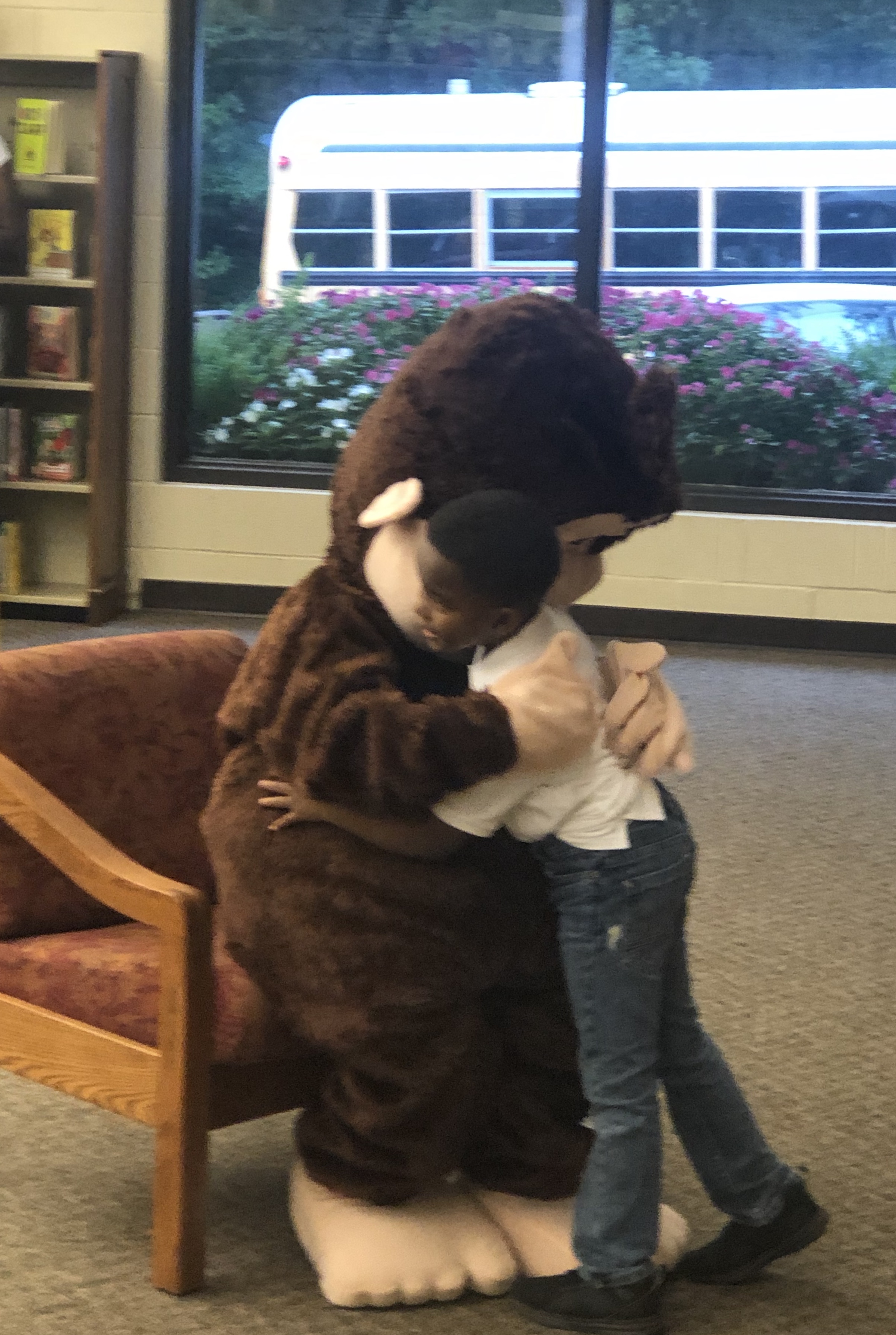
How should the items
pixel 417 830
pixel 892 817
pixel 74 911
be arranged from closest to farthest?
pixel 417 830 < pixel 74 911 < pixel 892 817

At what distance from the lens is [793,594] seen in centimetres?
543

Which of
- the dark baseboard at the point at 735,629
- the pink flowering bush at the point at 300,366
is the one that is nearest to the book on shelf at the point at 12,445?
the pink flowering bush at the point at 300,366

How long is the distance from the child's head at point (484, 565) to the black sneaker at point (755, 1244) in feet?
2.54

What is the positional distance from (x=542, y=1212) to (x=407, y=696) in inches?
25.1

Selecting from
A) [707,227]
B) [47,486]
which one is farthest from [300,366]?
[707,227]

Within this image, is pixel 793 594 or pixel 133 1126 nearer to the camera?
pixel 133 1126

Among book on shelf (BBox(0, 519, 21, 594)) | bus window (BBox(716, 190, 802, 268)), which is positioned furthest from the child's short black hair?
bus window (BBox(716, 190, 802, 268))

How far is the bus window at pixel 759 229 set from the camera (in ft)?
18.1

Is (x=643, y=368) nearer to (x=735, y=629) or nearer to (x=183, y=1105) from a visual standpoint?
(x=735, y=629)

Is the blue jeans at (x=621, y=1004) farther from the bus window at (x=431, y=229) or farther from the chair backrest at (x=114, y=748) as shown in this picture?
the bus window at (x=431, y=229)

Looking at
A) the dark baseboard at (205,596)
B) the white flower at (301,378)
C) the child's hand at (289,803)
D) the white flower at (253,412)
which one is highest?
the white flower at (301,378)

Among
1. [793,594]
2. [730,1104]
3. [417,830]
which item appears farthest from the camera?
[793,594]

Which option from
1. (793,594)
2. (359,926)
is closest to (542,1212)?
(359,926)

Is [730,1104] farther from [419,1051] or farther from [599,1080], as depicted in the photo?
[419,1051]
